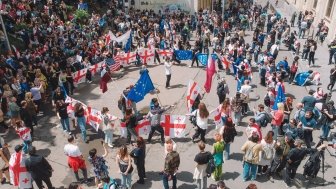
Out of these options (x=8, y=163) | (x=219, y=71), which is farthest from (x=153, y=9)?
(x=8, y=163)

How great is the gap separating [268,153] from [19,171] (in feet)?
21.0

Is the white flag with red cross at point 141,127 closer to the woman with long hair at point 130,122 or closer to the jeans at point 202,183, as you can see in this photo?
the woman with long hair at point 130,122

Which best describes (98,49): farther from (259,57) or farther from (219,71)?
(259,57)

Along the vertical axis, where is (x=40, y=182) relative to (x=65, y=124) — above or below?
below

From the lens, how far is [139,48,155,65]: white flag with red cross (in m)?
19.6

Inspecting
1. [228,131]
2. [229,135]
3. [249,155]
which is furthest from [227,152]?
[249,155]

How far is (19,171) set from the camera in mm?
9312

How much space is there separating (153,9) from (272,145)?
23855 millimetres

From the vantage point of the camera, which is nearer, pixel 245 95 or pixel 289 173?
pixel 289 173

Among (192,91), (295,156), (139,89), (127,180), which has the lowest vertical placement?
(127,180)

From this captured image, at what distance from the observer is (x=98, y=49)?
19.6 m

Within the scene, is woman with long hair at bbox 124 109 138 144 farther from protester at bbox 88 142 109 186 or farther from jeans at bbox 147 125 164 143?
protester at bbox 88 142 109 186

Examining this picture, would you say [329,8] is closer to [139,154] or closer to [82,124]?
[82,124]

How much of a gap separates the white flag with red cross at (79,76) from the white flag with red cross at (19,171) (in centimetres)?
783
